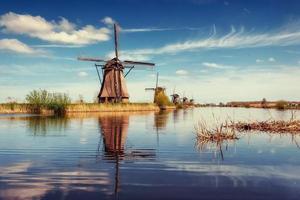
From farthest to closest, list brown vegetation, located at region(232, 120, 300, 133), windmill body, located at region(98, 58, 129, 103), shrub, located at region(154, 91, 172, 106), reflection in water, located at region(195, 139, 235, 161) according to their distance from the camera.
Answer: shrub, located at region(154, 91, 172, 106) < windmill body, located at region(98, 58, 129, 103) < brown vegetation, located at region(232, 120, 300, 133) < reflection in water, located at region(195, 139, 235, 161)

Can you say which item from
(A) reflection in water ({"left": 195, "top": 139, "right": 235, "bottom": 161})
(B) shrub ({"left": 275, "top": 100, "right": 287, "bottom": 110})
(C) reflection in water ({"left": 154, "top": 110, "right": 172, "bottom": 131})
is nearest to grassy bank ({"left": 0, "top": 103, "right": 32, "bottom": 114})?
(C) reflection in water ({"left": 154, "top": 110, "right": 172, "bottom": 131})

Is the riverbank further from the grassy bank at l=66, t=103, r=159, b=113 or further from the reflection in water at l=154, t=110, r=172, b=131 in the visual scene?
the reflection in water at l=154, t=110, r=172, b=131

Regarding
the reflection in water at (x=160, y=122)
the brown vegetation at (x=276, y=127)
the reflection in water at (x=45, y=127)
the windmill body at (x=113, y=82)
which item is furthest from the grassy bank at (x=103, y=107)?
the brown vegetation at (x=276, y=127)

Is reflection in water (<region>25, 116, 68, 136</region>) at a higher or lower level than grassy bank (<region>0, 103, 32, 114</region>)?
lower

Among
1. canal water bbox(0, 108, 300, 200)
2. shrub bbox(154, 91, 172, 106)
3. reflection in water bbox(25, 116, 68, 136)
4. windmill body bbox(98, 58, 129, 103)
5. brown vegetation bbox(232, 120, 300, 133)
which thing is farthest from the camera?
shrub bbox(154, 91, 172, 106)

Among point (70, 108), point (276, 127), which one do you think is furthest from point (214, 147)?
point (70, 108)

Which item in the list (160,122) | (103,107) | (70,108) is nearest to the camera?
(160,122)

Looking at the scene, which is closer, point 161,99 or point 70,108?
point 70,108

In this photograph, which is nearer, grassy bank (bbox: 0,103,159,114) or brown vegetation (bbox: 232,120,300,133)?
brown vegetation (bbox: 232,120,300,133)

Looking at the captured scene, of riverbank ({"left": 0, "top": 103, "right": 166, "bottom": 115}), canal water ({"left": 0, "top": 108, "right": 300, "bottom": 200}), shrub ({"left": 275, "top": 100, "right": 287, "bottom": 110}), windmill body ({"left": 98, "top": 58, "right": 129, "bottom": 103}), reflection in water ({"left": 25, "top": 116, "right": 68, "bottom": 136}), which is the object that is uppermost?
windmill body ({"left": 98, "top": 58, "right": 129, "bottom": 103})

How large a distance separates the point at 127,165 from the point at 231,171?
9.76 feet

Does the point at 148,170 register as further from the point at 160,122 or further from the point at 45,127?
the point at 160,122

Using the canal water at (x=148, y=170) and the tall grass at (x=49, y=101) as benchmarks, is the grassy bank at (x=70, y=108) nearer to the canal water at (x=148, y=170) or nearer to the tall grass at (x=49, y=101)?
the tall grass at (x=49, y=101)

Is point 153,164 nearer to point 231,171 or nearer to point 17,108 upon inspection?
point 231,171
